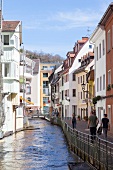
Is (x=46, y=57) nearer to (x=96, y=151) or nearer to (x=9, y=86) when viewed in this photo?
(x=9, y=86)

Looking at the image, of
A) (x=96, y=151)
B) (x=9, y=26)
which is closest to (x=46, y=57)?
(x=9, y=26)

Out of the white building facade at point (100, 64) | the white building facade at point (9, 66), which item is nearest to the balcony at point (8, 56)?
the white building facade at point (9, 66)

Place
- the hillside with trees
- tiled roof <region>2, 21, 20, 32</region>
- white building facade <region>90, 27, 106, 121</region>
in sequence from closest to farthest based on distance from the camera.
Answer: white building facade <region>90, 27, 106, 121</region> < tiled roof <region>2, 21, 20, 32</region> < the hillside with trees

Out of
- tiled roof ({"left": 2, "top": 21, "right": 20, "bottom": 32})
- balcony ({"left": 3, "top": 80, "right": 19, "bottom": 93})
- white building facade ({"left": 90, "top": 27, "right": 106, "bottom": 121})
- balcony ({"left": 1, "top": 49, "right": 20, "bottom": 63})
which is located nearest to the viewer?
white building facade ({"left": 90, "top": 27, "right": 106, "bottom": 121})

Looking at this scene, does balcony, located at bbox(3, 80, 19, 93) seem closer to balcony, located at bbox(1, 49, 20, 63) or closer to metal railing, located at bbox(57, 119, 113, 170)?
balcony, located at bbox(1, 49, 20, 63)

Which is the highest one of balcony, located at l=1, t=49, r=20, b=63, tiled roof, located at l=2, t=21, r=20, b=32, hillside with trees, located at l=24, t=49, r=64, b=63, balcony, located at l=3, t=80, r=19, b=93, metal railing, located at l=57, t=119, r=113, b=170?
hillside with trees, located at l=24, t=49, r=64, b=63

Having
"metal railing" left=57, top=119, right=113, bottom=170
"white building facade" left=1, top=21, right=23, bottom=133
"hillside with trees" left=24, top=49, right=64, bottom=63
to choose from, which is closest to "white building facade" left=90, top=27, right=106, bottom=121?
"white building facade" left=1, top=21, right=23, bottom=133

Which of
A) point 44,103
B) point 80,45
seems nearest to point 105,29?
point 80,45

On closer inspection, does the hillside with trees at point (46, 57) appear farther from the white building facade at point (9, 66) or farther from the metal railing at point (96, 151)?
the metal railing at point (96, 151)

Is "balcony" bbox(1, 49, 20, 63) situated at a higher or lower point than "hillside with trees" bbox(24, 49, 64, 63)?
lower

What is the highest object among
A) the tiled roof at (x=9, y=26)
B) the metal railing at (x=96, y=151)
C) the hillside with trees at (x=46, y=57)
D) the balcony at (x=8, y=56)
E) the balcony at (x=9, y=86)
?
the hillside with trees at (x=46, y=57)

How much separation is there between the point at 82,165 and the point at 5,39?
76.0 feet

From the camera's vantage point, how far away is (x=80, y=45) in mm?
72625

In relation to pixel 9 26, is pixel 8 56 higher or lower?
lower
